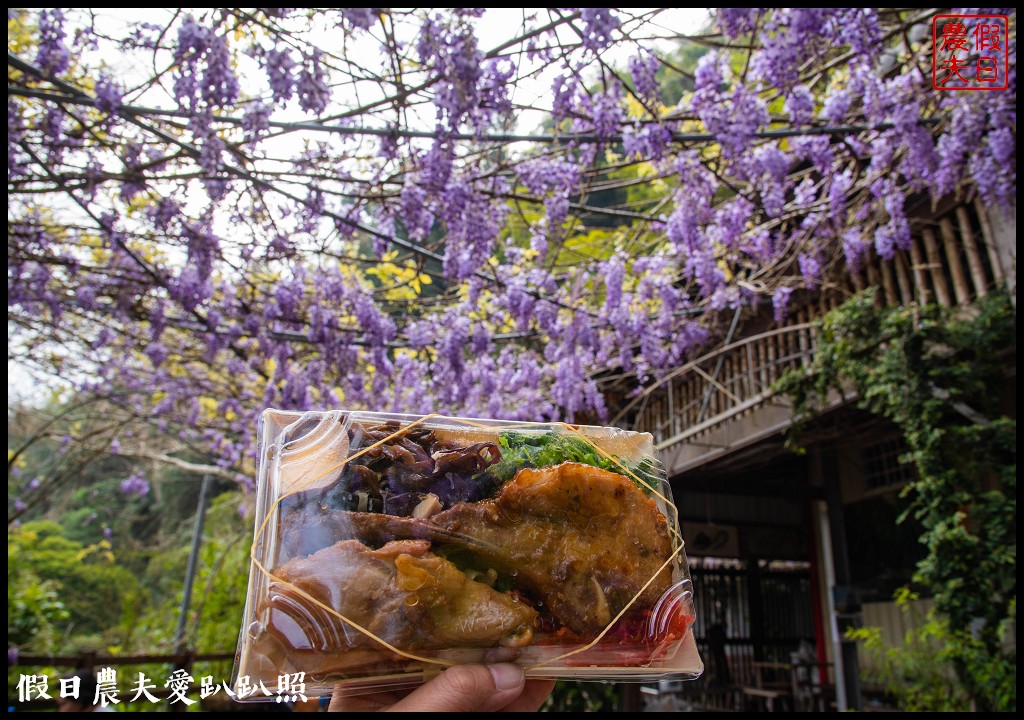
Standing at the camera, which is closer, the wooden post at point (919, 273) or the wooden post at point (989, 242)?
the wooden post at point (989, 242)

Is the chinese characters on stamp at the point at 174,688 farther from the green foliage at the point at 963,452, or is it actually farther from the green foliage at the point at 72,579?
the green foliage at the point at 72,579

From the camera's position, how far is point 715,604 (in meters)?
11.1

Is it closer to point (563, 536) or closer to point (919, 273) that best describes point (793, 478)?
point (919, 273)

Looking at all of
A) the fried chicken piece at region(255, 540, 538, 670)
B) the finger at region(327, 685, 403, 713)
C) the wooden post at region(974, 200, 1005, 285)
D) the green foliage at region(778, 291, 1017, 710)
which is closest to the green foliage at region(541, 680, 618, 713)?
the green foliage at region(778, 291, 1017, 710)

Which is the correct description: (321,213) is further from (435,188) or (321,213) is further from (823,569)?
(823,569)

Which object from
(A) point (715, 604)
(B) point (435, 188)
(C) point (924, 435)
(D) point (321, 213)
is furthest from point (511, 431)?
(A) point (715, 604)

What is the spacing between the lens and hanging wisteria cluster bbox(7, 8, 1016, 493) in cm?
321

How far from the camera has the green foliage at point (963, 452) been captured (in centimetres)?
419

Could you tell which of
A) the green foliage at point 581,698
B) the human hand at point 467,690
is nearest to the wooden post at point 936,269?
the human hand at point 467,690

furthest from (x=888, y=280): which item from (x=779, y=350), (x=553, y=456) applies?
(x=553, y=456)

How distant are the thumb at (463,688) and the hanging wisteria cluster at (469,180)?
2.79m

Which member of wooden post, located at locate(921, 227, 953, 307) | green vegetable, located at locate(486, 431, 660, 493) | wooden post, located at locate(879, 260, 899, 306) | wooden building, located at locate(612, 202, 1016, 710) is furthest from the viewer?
wooden post, located at locate(879, 260, 899, 306)

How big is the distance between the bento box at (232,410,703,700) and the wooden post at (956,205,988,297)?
189 inches

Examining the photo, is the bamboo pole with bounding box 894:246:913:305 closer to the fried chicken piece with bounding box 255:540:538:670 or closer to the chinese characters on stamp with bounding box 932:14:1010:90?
the chinese characters on stamp with bounding box 932:14:1010:90
